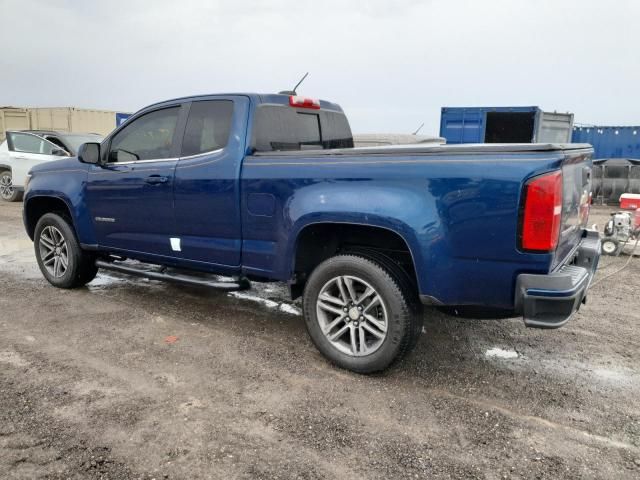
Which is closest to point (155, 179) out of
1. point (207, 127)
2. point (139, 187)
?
point (139, 187)

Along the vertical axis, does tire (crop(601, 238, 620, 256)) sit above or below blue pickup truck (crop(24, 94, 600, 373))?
below

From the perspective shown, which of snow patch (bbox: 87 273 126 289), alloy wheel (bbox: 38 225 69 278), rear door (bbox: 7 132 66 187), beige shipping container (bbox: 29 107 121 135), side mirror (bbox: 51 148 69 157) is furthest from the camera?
beige shipping container (bbox: 29 107 121 135)

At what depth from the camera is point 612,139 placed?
16.0 m

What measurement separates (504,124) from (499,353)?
42.8 feet

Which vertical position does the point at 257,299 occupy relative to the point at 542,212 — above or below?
below

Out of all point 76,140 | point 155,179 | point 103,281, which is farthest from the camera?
point 76,140

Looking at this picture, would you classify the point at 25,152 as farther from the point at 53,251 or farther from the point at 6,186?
the point at 53,251

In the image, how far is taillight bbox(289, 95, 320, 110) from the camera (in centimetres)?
418

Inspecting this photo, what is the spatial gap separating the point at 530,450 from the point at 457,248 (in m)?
1.10

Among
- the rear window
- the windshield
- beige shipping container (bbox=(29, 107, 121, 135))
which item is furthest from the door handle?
beige shipping container (bbox=(29, 107, 121, 135))

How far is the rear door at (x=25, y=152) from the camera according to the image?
11.3 meters

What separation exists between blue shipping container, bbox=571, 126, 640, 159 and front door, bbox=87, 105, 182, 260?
49.4ft

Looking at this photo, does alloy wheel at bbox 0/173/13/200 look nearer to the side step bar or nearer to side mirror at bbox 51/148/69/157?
side mirror at bbox 51/148/69/157

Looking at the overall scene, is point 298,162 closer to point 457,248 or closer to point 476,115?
point 457,248
